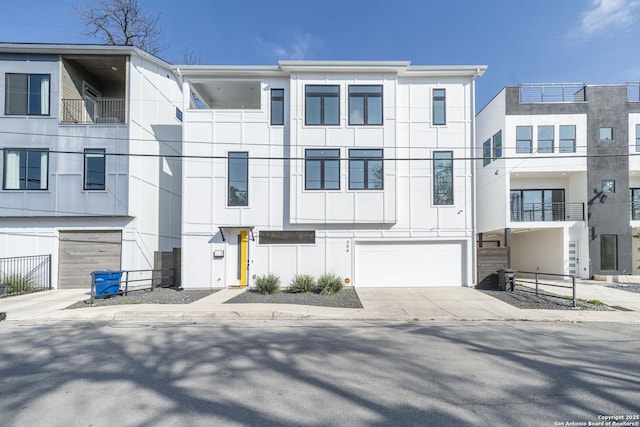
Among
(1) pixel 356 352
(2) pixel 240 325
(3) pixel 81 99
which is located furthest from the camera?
(3) pixel 81 99

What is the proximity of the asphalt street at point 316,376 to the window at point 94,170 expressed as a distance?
753 cm

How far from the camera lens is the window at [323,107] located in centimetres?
1397

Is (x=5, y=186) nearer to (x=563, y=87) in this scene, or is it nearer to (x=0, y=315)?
(x=0, y=315)

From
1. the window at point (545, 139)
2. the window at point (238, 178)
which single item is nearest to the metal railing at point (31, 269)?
the window at point (238, 178)

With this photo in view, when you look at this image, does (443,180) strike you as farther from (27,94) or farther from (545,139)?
(27,94)

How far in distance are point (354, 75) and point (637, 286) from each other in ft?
51.3

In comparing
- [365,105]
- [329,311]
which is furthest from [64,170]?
[365,105]

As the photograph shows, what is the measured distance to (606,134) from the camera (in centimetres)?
1723

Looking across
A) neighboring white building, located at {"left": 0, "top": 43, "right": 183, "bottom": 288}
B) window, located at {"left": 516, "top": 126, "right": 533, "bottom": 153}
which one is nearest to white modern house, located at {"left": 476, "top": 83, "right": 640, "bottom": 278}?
window, located at {"left": 516, "top": 126, "right": 533, "bottom": 153}

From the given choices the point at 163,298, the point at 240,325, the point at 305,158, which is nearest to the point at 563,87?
the point at 305,158

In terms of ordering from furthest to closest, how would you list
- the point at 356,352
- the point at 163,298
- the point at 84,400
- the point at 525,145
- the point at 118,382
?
the point at 525,145, the point at 163,298, the point at 356,352, the point at 118,382, the point at 84,400

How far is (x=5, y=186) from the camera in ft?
44.5

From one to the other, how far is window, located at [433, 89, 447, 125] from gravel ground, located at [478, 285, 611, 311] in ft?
23.6

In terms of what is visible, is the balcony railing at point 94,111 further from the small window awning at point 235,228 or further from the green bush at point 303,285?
the green bush at point 303,285
